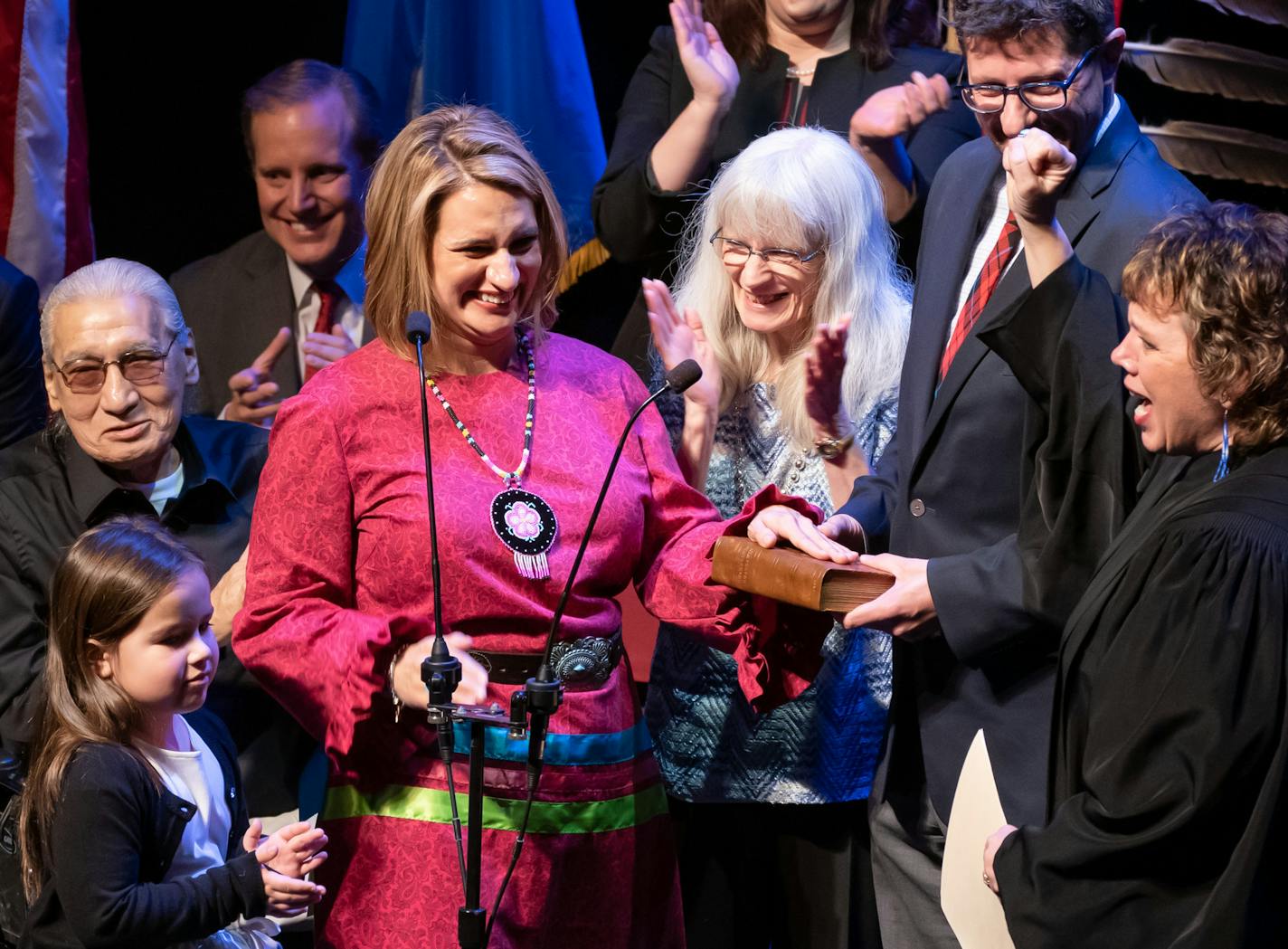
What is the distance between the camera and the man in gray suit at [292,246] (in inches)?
159

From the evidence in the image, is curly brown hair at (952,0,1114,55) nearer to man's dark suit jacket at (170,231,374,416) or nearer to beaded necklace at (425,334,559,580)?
beaded necklace at (425,334,559,580)

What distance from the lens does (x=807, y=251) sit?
3.06 metres

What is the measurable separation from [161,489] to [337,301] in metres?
1.13

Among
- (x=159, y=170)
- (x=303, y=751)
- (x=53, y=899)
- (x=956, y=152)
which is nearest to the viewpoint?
(x=53, y=899)

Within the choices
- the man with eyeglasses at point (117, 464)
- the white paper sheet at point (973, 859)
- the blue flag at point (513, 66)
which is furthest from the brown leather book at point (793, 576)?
the blue flag at point (513, 66)

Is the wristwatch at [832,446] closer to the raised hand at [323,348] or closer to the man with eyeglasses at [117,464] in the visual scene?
the man with eyeglasses at [117,464]

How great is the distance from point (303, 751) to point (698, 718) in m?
0.89

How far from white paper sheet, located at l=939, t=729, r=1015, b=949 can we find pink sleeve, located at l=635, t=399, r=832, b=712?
0.30 meters

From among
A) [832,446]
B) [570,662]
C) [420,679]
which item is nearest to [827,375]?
[832,446]

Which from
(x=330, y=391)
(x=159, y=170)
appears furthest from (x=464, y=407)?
(x=159, y=170)

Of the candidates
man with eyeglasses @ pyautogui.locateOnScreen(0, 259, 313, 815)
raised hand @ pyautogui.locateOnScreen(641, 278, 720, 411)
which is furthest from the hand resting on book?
man with eyeglasses @ pyautogui.locateOnScreen(0, 259, 313, 815)

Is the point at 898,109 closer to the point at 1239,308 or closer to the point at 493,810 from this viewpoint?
the point at 1239,308

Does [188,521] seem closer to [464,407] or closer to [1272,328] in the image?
[464,407]

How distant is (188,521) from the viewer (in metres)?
3.11
